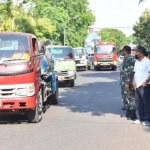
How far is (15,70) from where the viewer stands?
910cm

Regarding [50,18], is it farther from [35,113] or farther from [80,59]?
[35,113]

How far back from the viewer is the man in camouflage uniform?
10180 millimetres

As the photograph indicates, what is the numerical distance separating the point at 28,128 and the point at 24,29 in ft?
109

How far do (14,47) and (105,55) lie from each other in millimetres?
29981

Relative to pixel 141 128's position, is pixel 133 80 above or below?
above

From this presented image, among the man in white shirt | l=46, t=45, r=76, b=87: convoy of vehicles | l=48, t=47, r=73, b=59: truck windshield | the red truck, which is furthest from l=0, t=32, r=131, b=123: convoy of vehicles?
the red truck

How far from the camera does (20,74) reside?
9109mm

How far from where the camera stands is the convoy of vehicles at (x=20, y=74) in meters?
9.12

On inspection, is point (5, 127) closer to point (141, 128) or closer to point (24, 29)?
point (141, 128)

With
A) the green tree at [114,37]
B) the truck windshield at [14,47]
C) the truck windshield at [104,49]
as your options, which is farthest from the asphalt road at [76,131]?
the green tree at [114,37]

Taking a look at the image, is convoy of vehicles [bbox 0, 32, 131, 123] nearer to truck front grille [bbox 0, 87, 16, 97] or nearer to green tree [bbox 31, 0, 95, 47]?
truck front grille [bbox 0, 87, 16, 97]

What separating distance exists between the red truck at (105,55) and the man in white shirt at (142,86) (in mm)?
29241

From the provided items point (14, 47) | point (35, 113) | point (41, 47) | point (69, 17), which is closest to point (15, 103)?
point (35, 113)

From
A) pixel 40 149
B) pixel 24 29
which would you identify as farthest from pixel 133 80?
pixel 24 29
